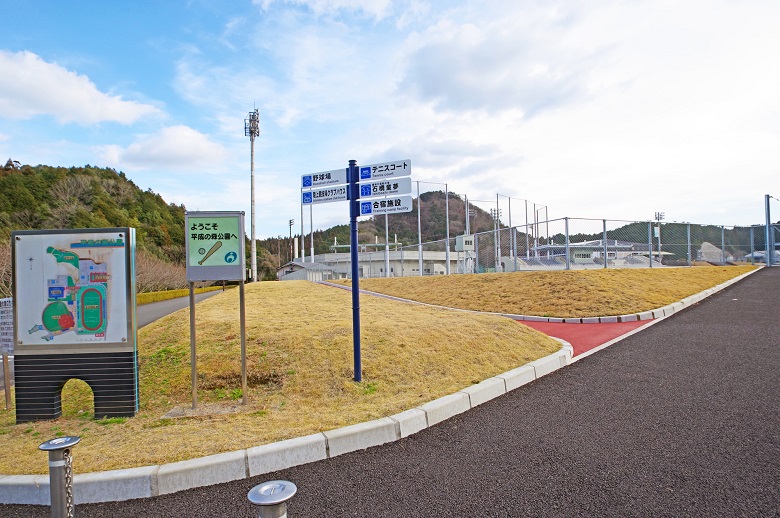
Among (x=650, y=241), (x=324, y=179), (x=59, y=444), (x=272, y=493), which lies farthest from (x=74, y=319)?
(x=650, y=241)

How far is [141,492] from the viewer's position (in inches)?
134

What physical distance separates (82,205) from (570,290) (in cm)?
5741

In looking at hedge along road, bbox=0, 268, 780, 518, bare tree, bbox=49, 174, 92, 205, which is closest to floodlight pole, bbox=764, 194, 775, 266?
hedge along road, bbox=0, 268, 780, 518

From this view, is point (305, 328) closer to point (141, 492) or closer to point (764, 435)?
point (141, 492)

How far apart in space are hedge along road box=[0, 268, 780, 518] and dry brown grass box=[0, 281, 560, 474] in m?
0.57

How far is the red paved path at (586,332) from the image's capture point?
28.7 feet

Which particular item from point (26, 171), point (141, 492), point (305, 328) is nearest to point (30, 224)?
point (26, 171)

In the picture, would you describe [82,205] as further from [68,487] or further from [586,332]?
[68,487]

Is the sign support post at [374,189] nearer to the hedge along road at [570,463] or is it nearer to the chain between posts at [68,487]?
the hedge along road at [570,463]

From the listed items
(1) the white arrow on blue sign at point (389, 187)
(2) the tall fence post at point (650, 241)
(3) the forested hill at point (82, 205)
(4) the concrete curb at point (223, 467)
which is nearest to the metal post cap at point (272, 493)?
(4) the concrete curb at point (223, 467)

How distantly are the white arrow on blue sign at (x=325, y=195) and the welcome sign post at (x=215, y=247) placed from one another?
133 cm

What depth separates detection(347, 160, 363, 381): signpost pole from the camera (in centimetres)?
592

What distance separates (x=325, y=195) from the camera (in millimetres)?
6562

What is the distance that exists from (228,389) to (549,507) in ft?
14.2
